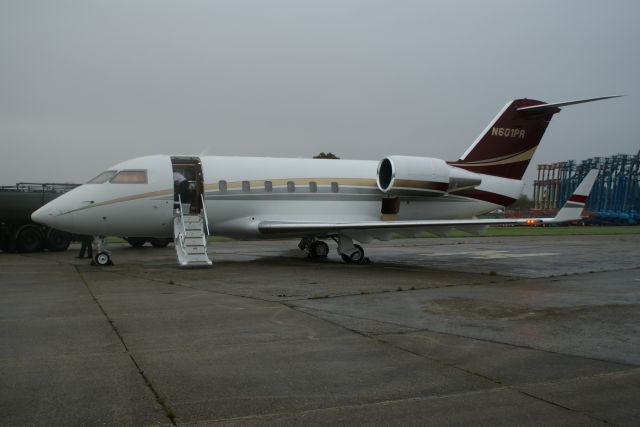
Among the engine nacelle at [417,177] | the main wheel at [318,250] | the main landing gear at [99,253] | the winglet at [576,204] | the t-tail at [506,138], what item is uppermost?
the t-tail at [506,138]

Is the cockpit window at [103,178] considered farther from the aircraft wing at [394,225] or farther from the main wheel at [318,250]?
the main wheel at [318,250]

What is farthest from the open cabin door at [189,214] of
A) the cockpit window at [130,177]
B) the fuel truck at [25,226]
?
the fuel truck at [25,226]

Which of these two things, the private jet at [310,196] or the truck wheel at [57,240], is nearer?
the private jet at [310,196]

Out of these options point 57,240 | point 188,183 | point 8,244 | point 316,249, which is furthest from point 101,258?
point 8,244

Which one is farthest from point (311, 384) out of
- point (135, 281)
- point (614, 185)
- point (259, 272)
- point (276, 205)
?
point (614, 185)

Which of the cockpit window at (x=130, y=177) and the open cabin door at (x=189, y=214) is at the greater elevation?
the cockpit window at (x=130, y=177)

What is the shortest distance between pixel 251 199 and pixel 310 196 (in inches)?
81.1

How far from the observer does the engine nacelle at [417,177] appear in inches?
738

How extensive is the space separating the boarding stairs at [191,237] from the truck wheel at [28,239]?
10120mm

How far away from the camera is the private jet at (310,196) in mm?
16000

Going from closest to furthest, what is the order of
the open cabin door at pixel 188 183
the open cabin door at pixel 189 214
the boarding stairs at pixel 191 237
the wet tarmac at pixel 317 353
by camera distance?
the wet tarmac at pixel 317 353, the boarding stairs at pixel 191 237, the open cabin door at pixel 189 214, the open cabin door at pixel 188 183

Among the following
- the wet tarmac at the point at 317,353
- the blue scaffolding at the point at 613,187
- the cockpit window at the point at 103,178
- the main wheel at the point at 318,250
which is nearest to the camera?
the wet tarmac at the point at 317,353

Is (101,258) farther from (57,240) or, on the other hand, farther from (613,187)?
(613,187)

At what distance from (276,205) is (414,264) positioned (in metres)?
4.74
